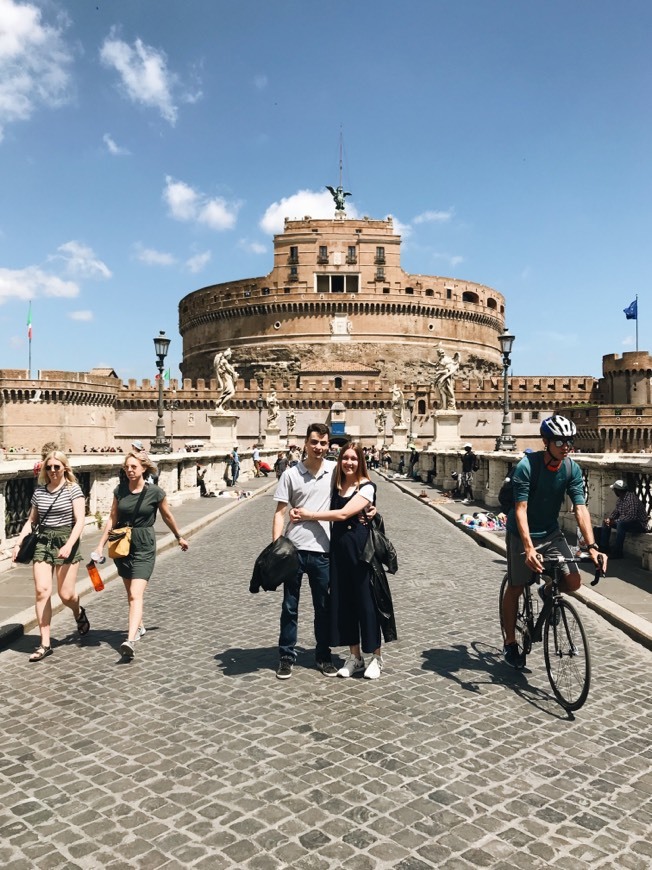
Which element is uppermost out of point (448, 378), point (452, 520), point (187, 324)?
point (187, 324)

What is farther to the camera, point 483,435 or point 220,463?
point 483,435

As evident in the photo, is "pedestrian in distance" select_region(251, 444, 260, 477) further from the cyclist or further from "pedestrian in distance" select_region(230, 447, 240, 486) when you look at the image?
the cyclist

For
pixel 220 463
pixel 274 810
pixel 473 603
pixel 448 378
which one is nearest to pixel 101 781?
pixel 274 810

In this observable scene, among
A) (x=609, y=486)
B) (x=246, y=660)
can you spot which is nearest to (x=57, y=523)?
(x=246, y=660)

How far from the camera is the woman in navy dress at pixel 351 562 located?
4531 millimetres

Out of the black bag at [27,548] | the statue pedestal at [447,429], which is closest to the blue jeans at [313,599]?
the black bag at [27,548]

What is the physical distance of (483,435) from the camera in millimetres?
62875

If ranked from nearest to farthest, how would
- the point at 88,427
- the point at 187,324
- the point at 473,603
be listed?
the point at 473,603 → the point at 88,427 → the point at 187,324

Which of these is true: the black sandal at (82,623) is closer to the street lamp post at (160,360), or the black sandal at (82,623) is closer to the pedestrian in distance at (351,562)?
the pedestrian in distance at (351,562)

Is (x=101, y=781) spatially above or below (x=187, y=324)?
below

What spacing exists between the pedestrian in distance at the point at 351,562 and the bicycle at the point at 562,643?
0.94m

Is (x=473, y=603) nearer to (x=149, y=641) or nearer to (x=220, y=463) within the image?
(x=149, y=641)

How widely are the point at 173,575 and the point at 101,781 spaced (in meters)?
5.11

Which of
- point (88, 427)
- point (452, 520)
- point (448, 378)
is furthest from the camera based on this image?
point (88, 427)
